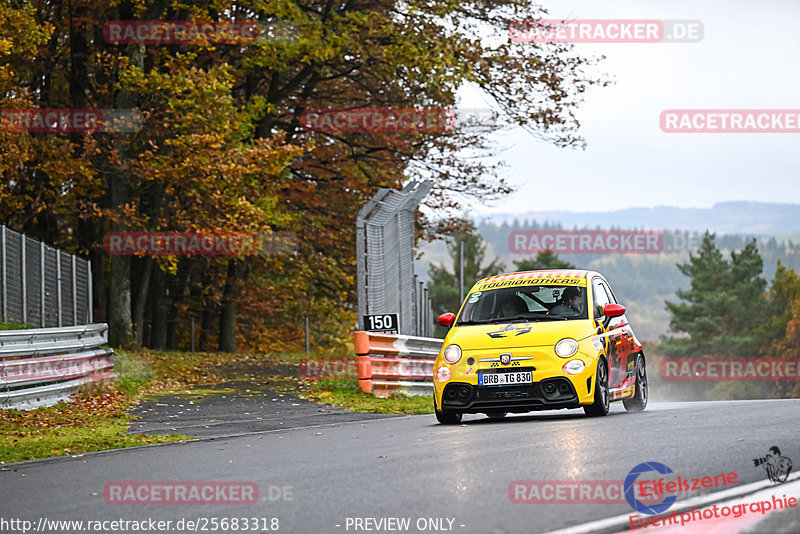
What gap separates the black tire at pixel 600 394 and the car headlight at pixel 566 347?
380 millimetres

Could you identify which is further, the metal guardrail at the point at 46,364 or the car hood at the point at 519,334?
the metal guardrail at the point at 46,364

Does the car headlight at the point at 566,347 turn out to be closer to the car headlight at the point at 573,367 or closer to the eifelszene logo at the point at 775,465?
the car headlight at the point at 573,367

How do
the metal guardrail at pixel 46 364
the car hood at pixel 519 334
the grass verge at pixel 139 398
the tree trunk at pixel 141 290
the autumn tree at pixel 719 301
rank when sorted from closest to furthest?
the grass verge at pixel 139 398 < the car hood at pixel 519 334 < the metal guardrail at pixel 46 364 < the tree trunk at pixel 141 290 < the autumn tree at pixel 719 301

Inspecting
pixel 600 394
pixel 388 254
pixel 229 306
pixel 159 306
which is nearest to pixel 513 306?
pixel 600 394

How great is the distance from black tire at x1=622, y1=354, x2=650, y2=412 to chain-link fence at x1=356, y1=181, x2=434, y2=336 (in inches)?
217

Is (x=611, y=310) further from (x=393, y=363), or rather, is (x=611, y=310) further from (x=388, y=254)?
(x=388, y=254)

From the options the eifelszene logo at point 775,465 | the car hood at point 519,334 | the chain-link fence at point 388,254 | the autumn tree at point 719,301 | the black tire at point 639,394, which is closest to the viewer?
the eifelszene logo at point 775,465

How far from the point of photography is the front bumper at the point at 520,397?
1290cm

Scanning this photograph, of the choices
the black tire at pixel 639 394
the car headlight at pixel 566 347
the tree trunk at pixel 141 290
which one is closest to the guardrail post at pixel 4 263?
the tree trunk at pixel 141 290

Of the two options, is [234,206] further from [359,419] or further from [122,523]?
[122,523]

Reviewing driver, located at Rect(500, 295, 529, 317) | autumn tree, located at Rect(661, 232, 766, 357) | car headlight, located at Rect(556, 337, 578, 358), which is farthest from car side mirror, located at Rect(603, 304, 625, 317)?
autumn tree, located at Rect(661, 232, 766, 357)

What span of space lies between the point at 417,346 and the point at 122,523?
43.9 ft

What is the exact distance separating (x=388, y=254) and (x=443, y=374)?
26.9ft

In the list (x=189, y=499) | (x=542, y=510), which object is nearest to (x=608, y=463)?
(x=542, y=510)
